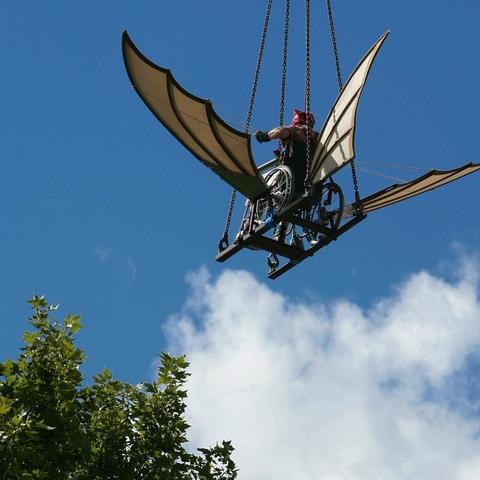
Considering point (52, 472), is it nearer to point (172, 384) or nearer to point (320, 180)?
point (172, 384)

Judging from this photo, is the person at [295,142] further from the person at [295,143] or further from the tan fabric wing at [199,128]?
the tan fabric wing at [199,128]

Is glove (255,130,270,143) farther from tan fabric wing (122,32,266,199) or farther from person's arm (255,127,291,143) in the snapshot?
tan fabric wing (122,32,266,199)

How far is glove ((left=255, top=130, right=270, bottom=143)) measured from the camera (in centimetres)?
1670

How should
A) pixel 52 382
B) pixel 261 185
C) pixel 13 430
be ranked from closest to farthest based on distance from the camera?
pixel 13 430
pixel 52 382
pixel 261 185

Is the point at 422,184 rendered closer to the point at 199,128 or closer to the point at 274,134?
the point at 274,134

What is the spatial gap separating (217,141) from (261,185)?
34.5 inches

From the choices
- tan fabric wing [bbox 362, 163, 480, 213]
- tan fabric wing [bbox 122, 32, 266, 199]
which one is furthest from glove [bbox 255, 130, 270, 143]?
tan fabric wing [bbox 362, 163, 480, 213]

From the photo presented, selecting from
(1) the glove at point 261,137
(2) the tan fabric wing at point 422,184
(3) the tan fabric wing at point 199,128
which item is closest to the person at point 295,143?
(1) the glove at point 261,137

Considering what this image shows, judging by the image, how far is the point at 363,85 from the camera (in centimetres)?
1516

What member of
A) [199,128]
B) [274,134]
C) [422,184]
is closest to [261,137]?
[274,134]

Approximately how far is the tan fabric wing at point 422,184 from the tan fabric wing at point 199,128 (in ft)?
6.83

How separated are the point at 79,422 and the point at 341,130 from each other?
5.05 m

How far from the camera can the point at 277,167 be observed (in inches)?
645

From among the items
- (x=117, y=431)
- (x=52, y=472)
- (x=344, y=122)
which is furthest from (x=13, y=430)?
(x=344, y=122)
